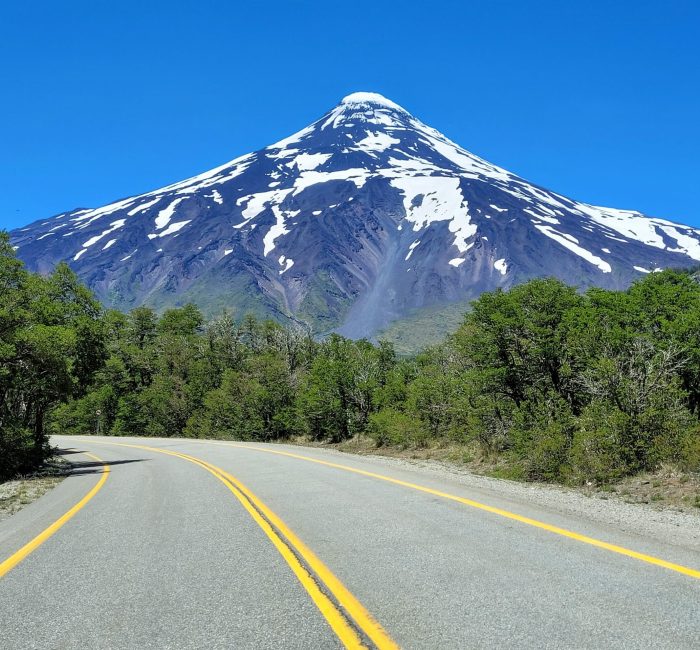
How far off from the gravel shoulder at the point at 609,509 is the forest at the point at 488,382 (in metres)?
1.48

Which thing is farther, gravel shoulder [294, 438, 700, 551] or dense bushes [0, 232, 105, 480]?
dense bushes [0, 232, 105, 480]

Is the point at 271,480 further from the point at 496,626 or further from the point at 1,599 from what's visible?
the point at 496,626

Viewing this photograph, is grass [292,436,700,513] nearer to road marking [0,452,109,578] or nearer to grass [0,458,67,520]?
road marking [0,452,109,578]

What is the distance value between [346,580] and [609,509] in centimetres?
606

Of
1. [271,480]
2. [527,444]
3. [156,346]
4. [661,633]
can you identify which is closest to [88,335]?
[271,480]

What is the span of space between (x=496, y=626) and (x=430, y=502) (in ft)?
18.6

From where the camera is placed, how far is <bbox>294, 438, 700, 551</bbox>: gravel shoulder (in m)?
7.29

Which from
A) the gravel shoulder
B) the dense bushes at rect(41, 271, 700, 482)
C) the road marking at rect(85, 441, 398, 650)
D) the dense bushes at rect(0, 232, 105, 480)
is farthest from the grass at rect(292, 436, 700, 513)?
the dense bushes at rect(0, 232, 105, 480)

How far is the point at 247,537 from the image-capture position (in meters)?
7.23

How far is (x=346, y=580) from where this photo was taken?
518cm

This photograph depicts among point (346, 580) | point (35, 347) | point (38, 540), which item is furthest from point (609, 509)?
point (35, 347)

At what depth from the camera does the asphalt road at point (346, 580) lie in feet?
13.0

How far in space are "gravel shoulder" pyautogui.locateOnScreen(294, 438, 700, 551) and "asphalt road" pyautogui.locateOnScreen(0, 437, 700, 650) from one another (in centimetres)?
45

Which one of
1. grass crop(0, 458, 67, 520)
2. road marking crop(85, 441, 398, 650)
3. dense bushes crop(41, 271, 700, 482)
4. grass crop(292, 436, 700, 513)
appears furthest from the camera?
dense bushes crop(41, 271, 700, 482)
